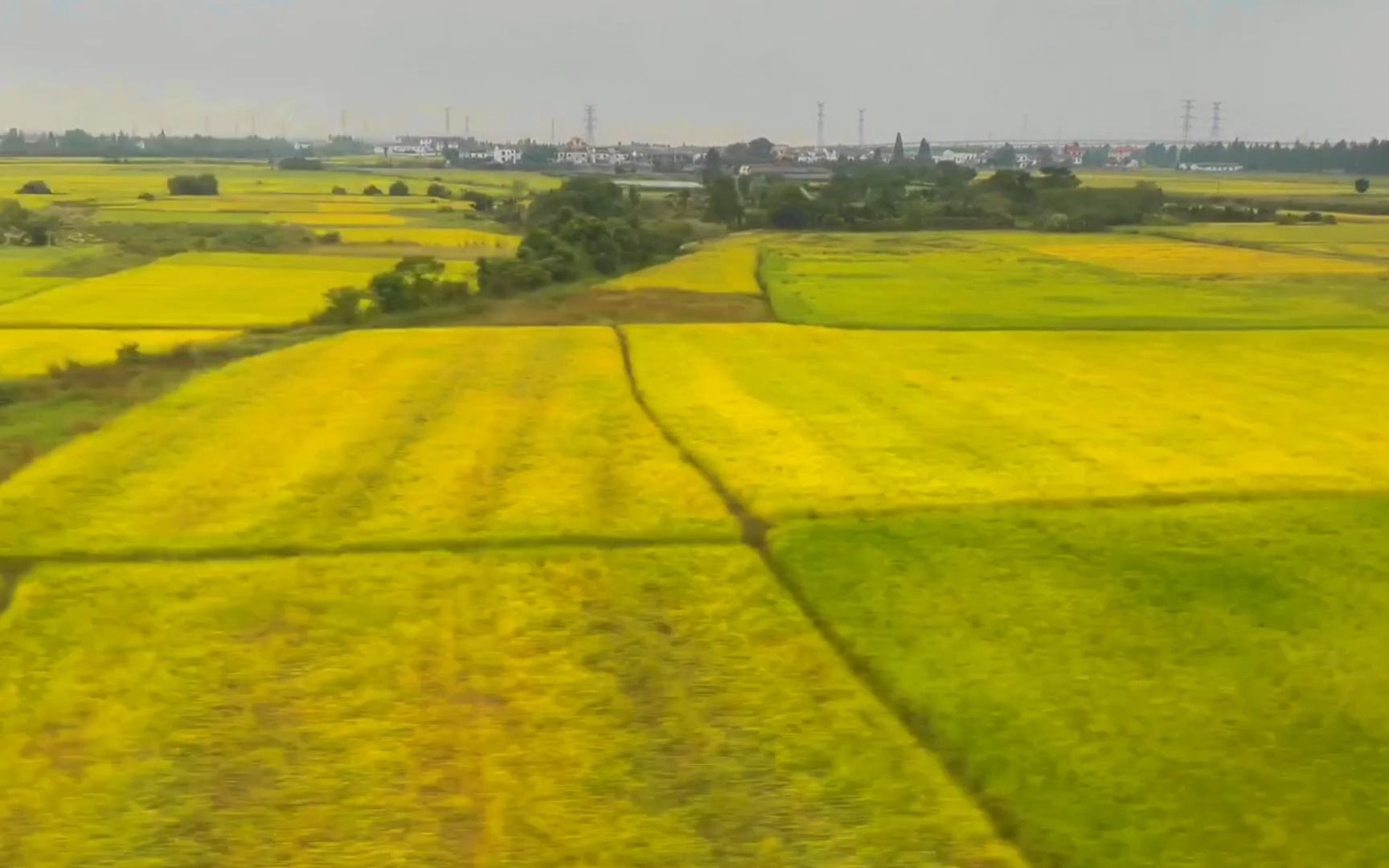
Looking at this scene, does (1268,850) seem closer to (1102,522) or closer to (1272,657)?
(1272,657)

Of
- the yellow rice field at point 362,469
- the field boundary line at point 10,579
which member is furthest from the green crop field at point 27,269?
the field boundary line at point 10,579

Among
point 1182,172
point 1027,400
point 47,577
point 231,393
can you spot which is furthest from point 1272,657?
point 1182,172

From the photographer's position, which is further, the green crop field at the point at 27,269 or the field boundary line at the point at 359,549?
the green crop field at the point at 27,269

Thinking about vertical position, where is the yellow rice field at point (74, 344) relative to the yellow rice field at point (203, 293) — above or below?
below

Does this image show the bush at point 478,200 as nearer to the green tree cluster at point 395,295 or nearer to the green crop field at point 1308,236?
the green tree cluster at point 395,295

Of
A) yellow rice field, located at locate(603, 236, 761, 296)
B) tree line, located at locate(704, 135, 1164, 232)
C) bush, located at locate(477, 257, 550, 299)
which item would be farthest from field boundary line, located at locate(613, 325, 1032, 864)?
tree line, located at locate(704, 135, 1164, 232)
